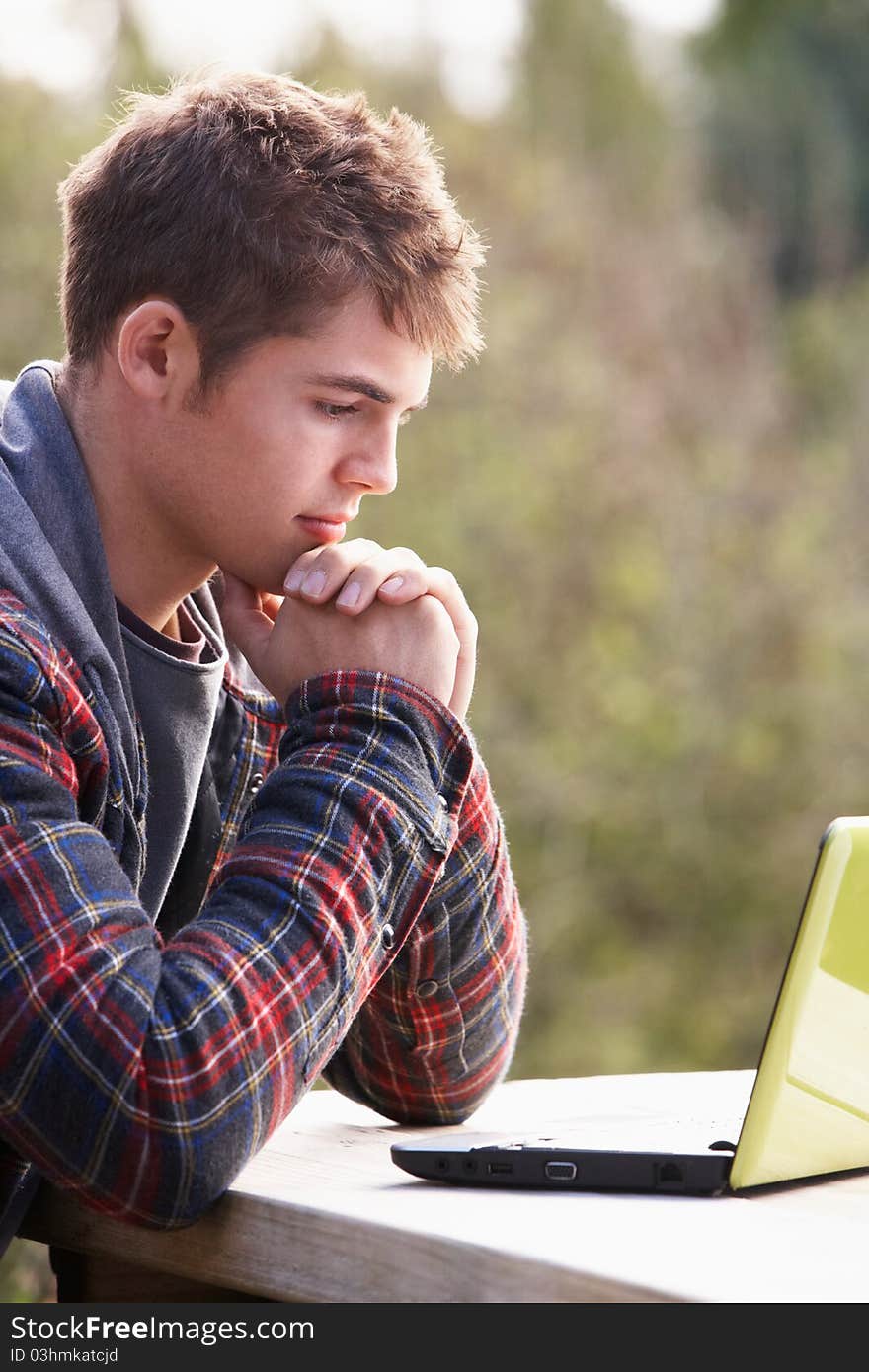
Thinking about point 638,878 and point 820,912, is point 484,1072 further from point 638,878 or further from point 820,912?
point 638,878

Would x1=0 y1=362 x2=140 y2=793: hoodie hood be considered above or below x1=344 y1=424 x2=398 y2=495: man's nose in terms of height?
below

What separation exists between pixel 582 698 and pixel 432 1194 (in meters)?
8.17

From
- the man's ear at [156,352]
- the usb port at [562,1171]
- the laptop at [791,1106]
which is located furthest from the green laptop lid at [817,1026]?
the man's ear at [156,352]

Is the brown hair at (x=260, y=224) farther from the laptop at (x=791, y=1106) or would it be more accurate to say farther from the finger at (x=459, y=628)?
the laptop at (x=791, y=1106)

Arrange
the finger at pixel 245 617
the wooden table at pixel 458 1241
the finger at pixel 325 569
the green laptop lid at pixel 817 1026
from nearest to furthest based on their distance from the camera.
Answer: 1. the wooden table at pixel 458 1241
2. the green laptop lid at pixel 817 1026
3. the finger at pixel 325 569
4. the finger at pixel 245 617

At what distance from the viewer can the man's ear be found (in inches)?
54.6

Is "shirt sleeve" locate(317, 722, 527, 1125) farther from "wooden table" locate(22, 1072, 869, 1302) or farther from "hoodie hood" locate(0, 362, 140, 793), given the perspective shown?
"hoodie hood" locate(0, 362, 140, 793)

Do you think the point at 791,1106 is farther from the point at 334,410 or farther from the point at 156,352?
the point at 156,352

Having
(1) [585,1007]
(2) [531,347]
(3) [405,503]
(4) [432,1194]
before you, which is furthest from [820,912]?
(2) [531,347]

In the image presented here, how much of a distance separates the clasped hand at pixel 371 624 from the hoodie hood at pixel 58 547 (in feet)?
0.45

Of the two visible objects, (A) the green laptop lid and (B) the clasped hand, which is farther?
(B) the clasped hand

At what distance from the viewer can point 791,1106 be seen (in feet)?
3.46

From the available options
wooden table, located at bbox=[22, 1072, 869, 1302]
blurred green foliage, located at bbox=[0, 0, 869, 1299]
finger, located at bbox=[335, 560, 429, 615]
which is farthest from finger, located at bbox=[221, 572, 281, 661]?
blurred green foliage, located at bbox=[0, 0, 869, 1299]

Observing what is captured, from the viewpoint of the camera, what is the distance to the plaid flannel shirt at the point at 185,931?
1.03 m
